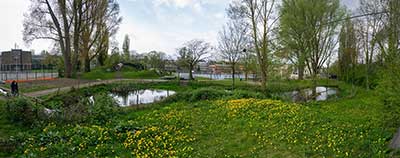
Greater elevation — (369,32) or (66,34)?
(66,34)

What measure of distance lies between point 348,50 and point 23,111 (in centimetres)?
3565

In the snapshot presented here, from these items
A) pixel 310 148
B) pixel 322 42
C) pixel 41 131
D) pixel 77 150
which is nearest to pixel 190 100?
pixel 41 131

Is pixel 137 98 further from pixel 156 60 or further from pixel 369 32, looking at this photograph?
pixel 156 60

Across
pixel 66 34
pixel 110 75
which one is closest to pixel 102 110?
pixel 66 34

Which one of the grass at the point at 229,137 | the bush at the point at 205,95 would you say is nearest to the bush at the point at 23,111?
the grass at the point at 229,137

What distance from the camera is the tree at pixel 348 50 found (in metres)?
34.2

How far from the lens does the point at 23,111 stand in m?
12.9

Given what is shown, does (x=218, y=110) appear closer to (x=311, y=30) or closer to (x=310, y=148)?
(x=310, y=148)

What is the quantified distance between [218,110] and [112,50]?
4300cm

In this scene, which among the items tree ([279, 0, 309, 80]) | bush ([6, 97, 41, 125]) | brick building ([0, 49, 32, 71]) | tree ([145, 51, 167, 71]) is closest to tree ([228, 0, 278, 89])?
tree ([279, 0, 309, 80])

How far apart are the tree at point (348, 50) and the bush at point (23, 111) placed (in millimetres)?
31864

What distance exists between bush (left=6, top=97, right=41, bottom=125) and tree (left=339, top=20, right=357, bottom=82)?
31864mm

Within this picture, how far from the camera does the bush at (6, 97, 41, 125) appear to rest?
41.7 feet

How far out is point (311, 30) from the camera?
25.5 meters
